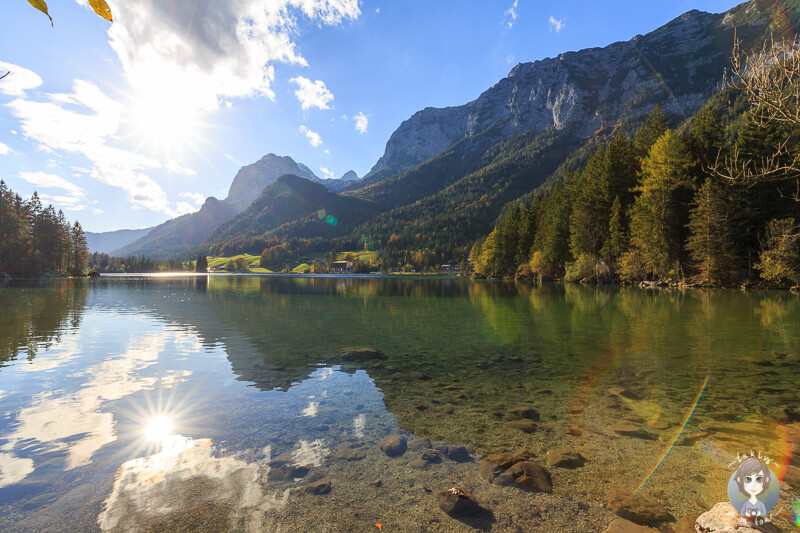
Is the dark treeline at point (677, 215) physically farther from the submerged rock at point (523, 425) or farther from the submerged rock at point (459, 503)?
the submerged rock at point (459, 503)

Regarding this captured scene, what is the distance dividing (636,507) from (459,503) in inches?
111

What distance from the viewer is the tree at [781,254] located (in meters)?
43.6

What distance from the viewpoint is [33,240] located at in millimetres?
119875

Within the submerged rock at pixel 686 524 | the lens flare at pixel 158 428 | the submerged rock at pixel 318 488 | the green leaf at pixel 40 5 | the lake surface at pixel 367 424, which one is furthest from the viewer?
the lens flare at pixel 158 428

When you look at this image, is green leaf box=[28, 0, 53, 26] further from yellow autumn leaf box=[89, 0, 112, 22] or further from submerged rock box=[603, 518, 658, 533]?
submerged rock box=[603, 518, 658, 533]

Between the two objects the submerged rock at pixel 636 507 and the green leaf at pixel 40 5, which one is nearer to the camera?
the green leaf at pixel 40 5

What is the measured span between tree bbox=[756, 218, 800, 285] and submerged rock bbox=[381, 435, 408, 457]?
2244 inches

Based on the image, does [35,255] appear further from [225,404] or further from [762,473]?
[762,473]

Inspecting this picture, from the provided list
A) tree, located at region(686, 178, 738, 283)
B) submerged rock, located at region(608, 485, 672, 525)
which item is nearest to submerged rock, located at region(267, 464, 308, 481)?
submerged rock, located at region(608, 485, 672, 525)

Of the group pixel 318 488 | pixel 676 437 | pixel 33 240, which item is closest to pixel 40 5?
pixel 318 488

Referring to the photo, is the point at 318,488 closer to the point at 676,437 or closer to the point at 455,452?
the point at 455,452

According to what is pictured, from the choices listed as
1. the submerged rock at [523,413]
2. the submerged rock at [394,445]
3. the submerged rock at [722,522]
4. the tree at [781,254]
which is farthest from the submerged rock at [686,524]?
the tree at [781,254]

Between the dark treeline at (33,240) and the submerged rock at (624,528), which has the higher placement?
the dark treeline at (33,240)

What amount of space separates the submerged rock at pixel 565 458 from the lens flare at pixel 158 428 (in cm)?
892
